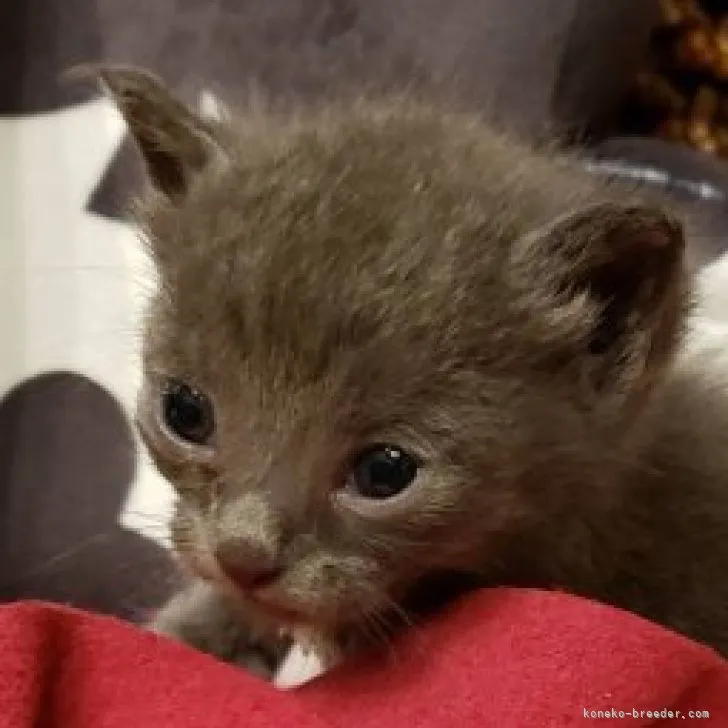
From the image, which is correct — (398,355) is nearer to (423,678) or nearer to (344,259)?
(344,259)

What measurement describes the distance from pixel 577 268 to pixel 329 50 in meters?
0.84

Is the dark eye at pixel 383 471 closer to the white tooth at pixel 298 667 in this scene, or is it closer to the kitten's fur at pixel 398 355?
the kitten's fur at pixel 398 355

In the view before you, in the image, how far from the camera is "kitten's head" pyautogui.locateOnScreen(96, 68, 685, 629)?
0.94 meters

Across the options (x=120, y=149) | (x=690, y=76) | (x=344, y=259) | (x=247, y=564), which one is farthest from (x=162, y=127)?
(x=690, y=76)

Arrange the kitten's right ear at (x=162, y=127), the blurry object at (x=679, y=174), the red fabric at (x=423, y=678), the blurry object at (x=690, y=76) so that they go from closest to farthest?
the red fabric at (x=423, y=678)
the kitten's right ear at (x=162, y=127)
the blurry object at (x=679, y=174)
the blurry object at (x=690, y=76)

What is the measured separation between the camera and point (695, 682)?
944 mm

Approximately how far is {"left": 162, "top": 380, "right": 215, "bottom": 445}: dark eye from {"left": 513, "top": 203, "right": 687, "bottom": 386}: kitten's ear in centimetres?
22

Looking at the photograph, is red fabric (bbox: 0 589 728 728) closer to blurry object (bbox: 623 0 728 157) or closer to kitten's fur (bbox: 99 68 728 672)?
kitten's fur (bbox: 99 68 728 672)

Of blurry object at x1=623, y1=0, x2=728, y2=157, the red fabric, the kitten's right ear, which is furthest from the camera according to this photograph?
blurry object at x1=623, y1=0, x2=728, y2=157

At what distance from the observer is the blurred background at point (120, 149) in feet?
5.42

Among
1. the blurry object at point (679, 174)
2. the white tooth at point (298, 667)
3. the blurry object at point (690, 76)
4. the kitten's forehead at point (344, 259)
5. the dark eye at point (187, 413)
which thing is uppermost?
the kitten's forehead at point (344, 259)

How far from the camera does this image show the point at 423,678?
38.2 inches

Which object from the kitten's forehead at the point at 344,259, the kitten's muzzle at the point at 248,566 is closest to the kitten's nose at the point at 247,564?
the kitten's muzzle at the point at 248,566

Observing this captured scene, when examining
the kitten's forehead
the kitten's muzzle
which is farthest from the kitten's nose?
the kitten's forehead
